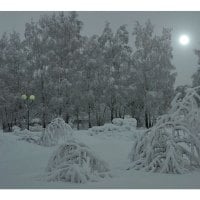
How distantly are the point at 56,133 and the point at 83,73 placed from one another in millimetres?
970

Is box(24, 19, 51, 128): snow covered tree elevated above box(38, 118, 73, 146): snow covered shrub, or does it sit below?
above

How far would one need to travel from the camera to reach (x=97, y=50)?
20.9 feet

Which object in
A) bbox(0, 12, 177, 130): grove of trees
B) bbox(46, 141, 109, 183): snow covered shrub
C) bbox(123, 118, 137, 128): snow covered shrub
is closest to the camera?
bbox(46, 141, 109, 183): snow covered shrub

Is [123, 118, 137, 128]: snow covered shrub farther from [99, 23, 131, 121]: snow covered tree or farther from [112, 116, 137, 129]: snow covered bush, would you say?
[99, 23, 131, 121]: snow covered tree

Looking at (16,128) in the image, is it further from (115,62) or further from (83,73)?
(115,62)

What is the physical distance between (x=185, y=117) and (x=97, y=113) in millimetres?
1260

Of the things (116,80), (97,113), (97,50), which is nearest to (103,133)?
(97,113)

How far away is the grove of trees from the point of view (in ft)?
20.3

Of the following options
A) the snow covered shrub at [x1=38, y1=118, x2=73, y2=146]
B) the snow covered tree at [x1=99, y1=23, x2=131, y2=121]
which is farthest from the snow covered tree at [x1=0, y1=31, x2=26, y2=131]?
the snow covered tree at [x1=99, y1=23, x2=131, y2=121]

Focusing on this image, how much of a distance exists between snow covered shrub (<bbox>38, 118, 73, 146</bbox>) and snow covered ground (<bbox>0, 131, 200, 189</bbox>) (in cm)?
9

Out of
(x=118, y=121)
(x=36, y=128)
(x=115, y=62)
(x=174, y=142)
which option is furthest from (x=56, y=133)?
(x=174, y=142)

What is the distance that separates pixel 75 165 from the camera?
5504 millimetres
